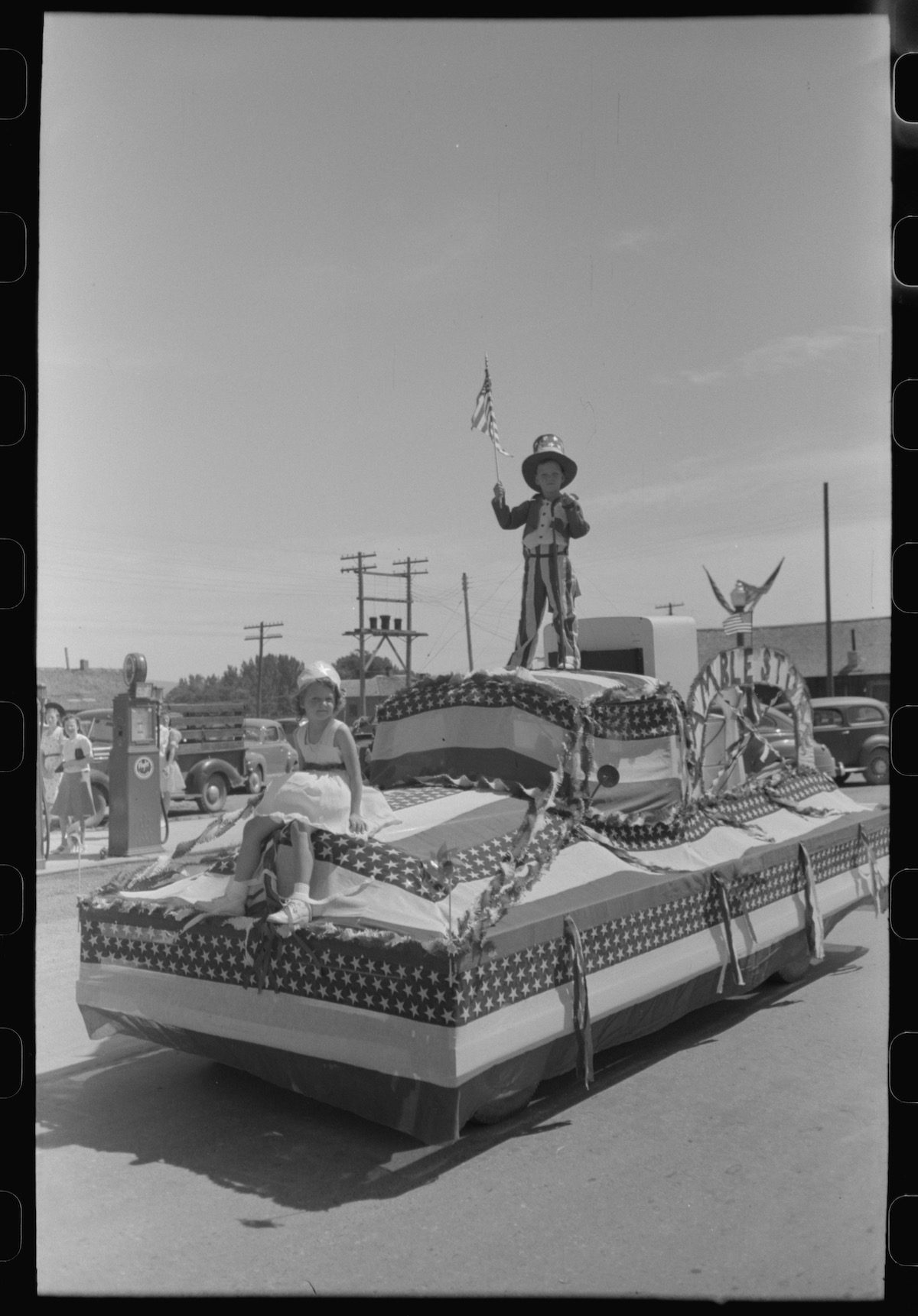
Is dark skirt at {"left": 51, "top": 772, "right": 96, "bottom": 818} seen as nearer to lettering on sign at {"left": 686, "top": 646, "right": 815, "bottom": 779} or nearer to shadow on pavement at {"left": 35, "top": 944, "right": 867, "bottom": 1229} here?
shadow on pavement at {"left": 35, "top": 944, "right": 867, "bottom": 1229}

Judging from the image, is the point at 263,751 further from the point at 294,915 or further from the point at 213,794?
the point at 294,915

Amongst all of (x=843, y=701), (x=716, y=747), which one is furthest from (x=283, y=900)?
(x=843, y=701)

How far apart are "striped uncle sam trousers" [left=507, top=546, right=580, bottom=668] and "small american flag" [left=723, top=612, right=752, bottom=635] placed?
1.49m

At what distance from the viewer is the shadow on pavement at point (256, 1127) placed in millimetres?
3920

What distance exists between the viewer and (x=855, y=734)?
1858 cm

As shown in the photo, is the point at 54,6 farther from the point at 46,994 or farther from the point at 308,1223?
the point at 46,994

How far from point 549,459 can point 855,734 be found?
1334 centimetres

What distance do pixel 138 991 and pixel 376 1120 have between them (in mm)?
1243

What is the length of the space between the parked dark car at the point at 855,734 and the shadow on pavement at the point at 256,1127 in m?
13.8

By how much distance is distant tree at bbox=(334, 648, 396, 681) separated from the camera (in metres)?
35.1

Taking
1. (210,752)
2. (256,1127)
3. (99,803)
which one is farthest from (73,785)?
(256,1127)

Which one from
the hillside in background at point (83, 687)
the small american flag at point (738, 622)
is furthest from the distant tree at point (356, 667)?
the small american flag at point (738, 622)

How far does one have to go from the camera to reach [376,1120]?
4.02 metres

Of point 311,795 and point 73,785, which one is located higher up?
point 311,795
